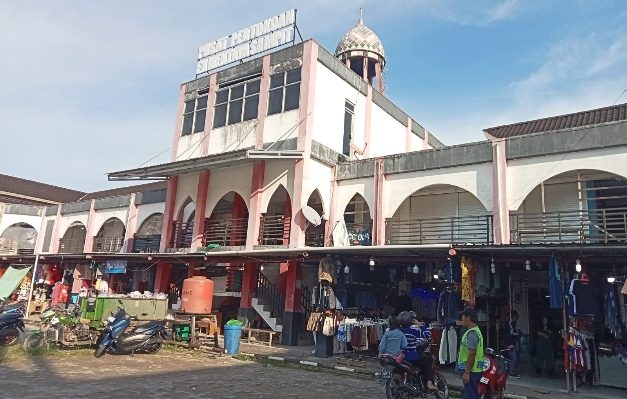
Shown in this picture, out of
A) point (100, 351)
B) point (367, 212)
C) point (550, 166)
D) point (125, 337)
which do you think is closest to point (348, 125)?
point (367, 212)

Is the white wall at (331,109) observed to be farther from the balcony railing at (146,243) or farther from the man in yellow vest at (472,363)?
the man in yellow vest at (472,363)

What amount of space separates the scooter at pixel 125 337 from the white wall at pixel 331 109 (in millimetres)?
8928

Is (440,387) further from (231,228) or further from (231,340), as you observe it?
(231,228)

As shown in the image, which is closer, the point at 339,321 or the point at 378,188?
the point at 339,321

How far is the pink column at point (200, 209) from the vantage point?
65.5 ft

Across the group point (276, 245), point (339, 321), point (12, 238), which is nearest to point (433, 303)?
point (339, 321)

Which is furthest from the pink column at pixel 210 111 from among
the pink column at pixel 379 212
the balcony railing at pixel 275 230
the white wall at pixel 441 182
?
the white wall at pixel 441 182

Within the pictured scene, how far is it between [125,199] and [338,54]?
14070 mm

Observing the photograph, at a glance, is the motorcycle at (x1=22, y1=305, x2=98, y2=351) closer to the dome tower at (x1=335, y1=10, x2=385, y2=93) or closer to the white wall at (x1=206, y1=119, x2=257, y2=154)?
the white wall at (x1=206, y1=119, x2=257, y2=154)

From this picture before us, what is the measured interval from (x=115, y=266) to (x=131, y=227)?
4216mm

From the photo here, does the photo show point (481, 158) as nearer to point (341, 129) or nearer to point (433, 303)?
point (433, 303)

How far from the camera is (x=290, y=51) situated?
19078mm

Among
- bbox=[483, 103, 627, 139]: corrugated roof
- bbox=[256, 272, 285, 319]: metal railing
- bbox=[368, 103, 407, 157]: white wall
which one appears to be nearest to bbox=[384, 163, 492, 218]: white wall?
bbox=[483, 103, 627, 139]: corrugated roof

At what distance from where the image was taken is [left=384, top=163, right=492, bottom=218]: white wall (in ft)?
49.1
